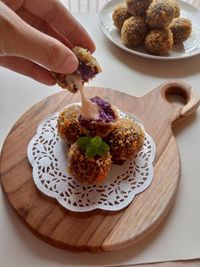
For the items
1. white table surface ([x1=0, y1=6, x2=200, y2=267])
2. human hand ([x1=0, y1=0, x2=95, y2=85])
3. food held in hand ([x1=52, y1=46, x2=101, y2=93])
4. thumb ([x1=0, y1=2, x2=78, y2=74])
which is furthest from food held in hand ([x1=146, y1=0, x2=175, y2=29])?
thumb ([x1=0, y1=2, x2=78, y2=74])

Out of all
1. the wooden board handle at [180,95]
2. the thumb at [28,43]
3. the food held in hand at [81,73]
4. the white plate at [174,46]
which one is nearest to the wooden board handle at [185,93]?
the wooden board handle at [180,95]

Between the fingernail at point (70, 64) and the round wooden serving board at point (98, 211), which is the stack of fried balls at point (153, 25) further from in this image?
the fingernail at point (70, 64)

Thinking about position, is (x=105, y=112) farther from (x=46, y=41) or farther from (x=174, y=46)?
(x=174, y=46)

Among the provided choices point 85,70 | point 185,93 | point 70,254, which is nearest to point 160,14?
point 185,93

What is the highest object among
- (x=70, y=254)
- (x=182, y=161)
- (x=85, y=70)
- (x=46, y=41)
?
(x=46, y=41)

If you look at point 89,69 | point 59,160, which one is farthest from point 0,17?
point 59,160

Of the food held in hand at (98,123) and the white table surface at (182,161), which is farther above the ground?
Result: the food held in hand at (98,123)
